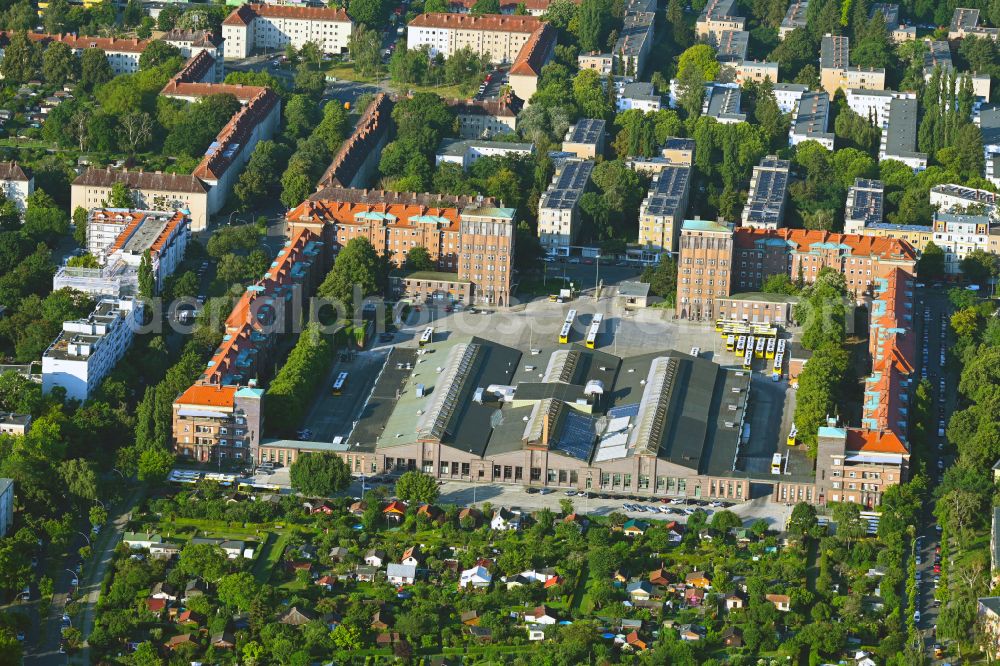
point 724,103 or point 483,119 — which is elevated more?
point 724,103

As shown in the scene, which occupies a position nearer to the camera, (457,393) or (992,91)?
(457,393)

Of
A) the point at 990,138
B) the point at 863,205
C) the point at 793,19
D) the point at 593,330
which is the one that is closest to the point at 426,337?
the point at 593,330

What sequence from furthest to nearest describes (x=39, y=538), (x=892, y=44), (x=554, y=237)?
(x=892, y=44)
(x=554, y=237)
(x=39, y=538)

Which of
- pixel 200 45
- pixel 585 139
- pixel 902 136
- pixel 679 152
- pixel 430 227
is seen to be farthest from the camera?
pixel 200 45

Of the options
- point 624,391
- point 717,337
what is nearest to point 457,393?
point 624,391

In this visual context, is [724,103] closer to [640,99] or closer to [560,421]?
[640,99]

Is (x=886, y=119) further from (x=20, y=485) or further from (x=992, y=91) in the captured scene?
(x=20, y=485)
